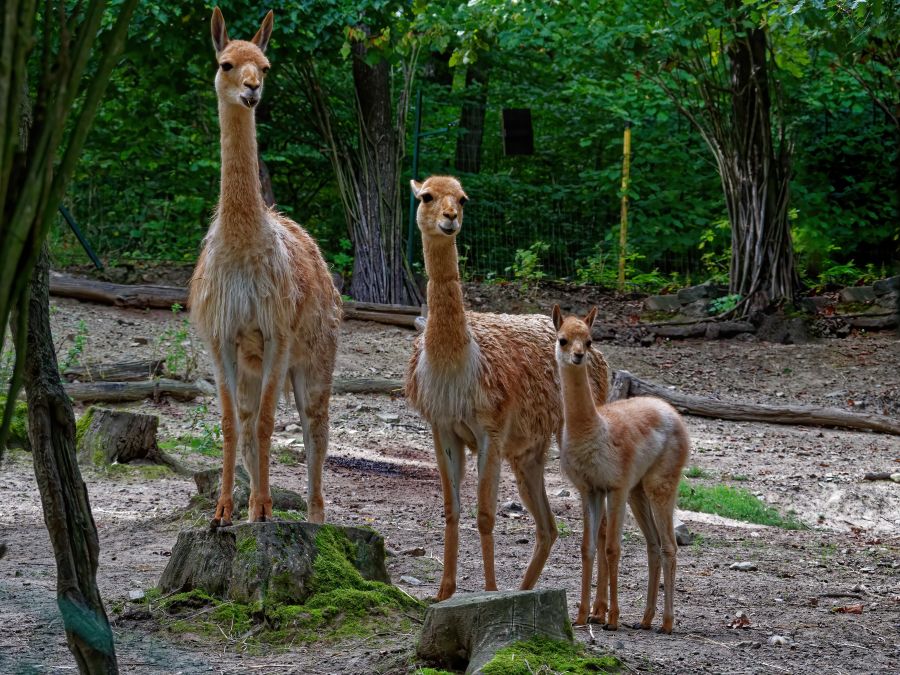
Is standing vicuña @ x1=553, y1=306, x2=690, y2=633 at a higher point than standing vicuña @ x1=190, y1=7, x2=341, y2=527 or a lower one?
lower

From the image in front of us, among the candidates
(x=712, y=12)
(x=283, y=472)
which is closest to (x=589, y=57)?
(x=712, y=12)

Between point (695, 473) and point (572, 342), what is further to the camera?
point (695, 473)

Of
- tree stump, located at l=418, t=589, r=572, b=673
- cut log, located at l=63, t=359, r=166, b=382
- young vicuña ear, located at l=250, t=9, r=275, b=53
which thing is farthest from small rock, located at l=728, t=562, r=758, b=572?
cut log, located at l=63, t=359, r=166, b=382

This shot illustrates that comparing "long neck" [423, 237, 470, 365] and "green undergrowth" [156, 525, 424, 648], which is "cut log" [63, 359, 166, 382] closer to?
"long neck" [423, 237, 470, 365]

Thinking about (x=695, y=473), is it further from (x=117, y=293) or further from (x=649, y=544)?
(x=117, y=293)

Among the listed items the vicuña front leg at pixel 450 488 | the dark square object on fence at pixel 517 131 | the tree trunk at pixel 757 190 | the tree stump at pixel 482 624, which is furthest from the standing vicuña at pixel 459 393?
the dark square object on fence at pixel 517 131

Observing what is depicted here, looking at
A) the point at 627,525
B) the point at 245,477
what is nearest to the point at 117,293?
the point at 245,477

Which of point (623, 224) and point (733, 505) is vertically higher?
point (623, 224)

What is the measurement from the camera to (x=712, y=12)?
12.0 m

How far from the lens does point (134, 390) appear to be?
964 cm

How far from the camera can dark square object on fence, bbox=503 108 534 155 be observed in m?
17.8

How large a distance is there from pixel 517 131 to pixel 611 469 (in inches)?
531

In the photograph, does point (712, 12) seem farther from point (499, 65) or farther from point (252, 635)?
point (252, 635)

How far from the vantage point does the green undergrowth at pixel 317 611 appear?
4.43m
